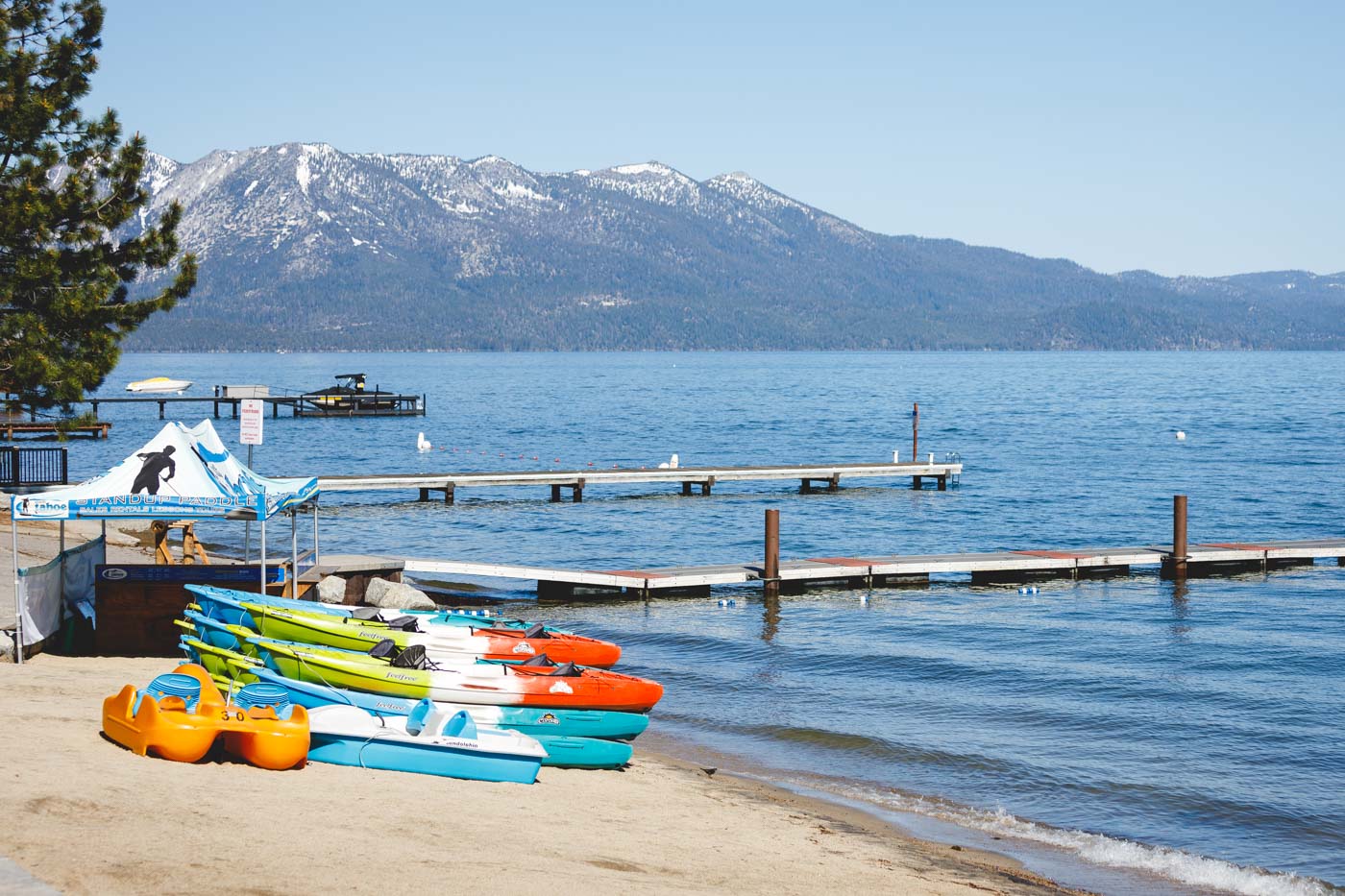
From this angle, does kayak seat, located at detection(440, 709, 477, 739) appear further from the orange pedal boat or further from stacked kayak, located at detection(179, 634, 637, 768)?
the orange pedal boat

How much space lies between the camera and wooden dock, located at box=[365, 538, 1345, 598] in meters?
29.0

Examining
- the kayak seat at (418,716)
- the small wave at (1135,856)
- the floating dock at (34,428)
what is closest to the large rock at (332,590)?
the kayak seat at (418,716)

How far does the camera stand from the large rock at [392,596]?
23031 mm

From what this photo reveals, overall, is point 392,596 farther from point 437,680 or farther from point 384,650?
point 437,680

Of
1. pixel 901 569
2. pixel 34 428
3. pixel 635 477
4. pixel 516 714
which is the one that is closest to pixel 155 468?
pixel 516 714

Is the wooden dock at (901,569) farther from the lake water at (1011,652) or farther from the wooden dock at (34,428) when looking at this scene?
the wooden dock at (34,428)

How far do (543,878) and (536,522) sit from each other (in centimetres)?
3383

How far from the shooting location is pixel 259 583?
19.3 meters

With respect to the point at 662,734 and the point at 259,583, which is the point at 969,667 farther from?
the point at 259,583

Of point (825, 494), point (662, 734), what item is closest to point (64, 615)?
point (662, 734)

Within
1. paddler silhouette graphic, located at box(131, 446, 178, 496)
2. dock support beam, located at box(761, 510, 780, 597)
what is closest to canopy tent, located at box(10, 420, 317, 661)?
paddler silhouette graphic, located at box(131, 446, 178, 496)

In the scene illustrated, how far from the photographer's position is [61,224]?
30.8 m

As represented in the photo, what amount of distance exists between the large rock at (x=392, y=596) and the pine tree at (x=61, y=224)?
11.2 metres

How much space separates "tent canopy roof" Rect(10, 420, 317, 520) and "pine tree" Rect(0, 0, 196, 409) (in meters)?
14.5
